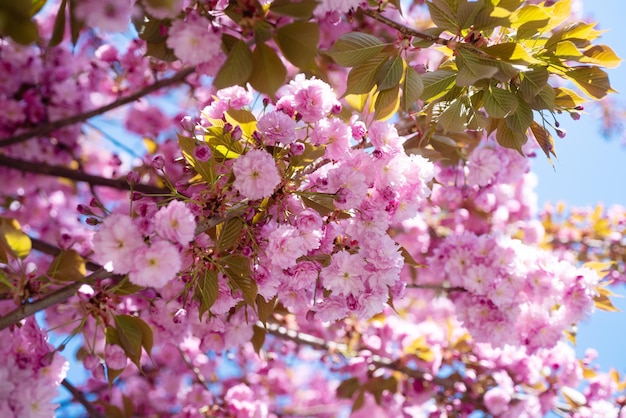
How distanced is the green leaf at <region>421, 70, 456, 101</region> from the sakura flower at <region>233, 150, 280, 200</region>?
0.41m

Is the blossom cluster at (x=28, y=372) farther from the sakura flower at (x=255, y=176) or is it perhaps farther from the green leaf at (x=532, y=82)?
the green leaf at (x=532, y=82)

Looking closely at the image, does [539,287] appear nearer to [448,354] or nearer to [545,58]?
[448,354]

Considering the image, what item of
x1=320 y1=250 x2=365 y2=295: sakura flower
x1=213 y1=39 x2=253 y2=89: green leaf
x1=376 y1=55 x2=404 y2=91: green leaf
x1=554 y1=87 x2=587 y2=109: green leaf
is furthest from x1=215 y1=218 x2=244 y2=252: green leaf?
x1=554 y1=87 x2=587 y2=109: green leaf

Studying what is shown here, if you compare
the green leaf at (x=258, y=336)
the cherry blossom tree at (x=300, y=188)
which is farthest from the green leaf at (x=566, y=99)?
the green leaf at (x=258, y=336)

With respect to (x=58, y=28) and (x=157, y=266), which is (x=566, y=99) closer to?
(x=157, y=266)

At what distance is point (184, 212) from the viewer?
42.4 inches

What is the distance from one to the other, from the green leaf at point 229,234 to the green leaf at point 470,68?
0.56 metres

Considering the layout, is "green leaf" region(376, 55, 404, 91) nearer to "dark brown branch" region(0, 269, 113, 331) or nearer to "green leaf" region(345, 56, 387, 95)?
"green leaf" region(345, 56, 387, 95)

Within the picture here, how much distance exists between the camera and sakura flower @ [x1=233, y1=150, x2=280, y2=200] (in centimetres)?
115

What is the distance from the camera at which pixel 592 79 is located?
1259mm

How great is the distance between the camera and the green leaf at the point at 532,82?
1.17 metres

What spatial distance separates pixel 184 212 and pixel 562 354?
201 cm

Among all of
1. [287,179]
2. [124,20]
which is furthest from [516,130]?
[124,20]

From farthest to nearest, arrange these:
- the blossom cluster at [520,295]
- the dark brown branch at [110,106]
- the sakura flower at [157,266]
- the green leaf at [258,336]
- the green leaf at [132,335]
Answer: the dark brown branch at [110,106]
the blossom cluster at [520,295]
the green leaf at [258,336]
the green leaf at [132,335]
the sakura flower at [157,266]
